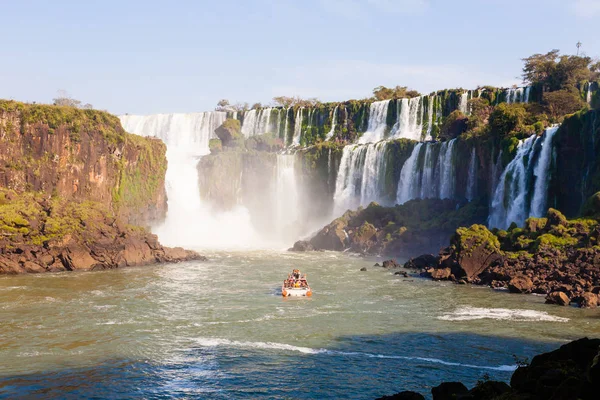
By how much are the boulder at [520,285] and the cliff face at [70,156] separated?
41575 mm

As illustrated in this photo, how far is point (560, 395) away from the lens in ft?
35.8

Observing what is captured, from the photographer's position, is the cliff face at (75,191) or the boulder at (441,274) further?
the cliff face at (75,191)

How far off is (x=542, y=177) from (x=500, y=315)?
2367 cm

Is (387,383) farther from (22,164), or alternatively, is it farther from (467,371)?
(22,164)

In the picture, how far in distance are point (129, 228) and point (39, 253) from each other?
915 centimetres

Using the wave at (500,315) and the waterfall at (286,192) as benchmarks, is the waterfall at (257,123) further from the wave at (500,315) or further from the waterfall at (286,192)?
the wave at (500,315)

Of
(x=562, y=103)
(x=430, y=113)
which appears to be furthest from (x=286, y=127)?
(x=562, y=103)

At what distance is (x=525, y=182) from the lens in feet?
176

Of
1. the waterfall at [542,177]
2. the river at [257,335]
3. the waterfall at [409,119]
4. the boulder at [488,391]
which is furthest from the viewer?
the waterfall at [409,119]

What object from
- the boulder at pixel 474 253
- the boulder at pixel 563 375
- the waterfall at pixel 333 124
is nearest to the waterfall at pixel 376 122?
the waterfall at pixel 333 124

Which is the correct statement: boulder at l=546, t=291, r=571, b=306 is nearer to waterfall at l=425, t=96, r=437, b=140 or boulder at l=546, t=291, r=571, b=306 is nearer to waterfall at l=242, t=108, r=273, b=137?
waterfall at l=425, t=96, r=437, b=140

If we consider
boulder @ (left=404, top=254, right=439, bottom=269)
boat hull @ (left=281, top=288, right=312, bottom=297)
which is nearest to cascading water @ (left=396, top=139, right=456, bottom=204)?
boulder @ (left=404, top=254, right=439, bottom=269)

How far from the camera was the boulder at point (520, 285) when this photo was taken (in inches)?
1511

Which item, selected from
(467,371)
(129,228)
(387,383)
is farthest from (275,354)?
(129,228)
